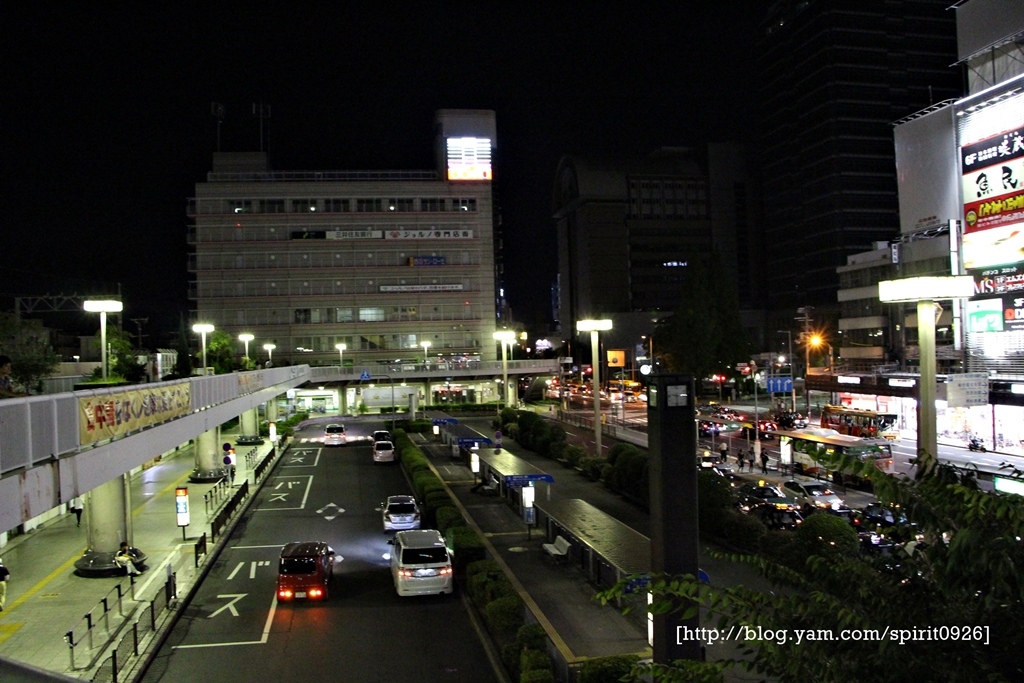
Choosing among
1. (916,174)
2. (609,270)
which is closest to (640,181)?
(609,270)

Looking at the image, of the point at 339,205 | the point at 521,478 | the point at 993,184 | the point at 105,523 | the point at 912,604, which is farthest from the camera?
the point at 339,205

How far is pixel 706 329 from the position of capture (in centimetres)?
6788

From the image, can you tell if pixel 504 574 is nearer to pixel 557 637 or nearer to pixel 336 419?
pixel 557 637

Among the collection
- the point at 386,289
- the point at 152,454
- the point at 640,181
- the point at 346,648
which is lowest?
the point at 346,648

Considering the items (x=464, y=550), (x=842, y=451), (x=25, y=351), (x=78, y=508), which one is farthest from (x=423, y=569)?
(x=25, y=351)

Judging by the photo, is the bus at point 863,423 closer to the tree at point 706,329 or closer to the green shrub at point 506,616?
the tree at point 706,329

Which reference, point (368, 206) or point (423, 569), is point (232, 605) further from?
point (368, 206)

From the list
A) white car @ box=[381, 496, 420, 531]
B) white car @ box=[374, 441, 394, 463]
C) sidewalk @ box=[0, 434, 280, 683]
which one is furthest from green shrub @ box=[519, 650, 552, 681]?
white car @ box=[374, 441, 394, 463]

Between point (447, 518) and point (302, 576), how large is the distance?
531 cm

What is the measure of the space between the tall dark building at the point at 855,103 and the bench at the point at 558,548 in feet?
298

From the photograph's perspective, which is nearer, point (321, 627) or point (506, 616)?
point (506, 616)

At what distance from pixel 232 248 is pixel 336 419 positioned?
80.0ft

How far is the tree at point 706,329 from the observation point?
2685 inches

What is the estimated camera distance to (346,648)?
1486 cm
